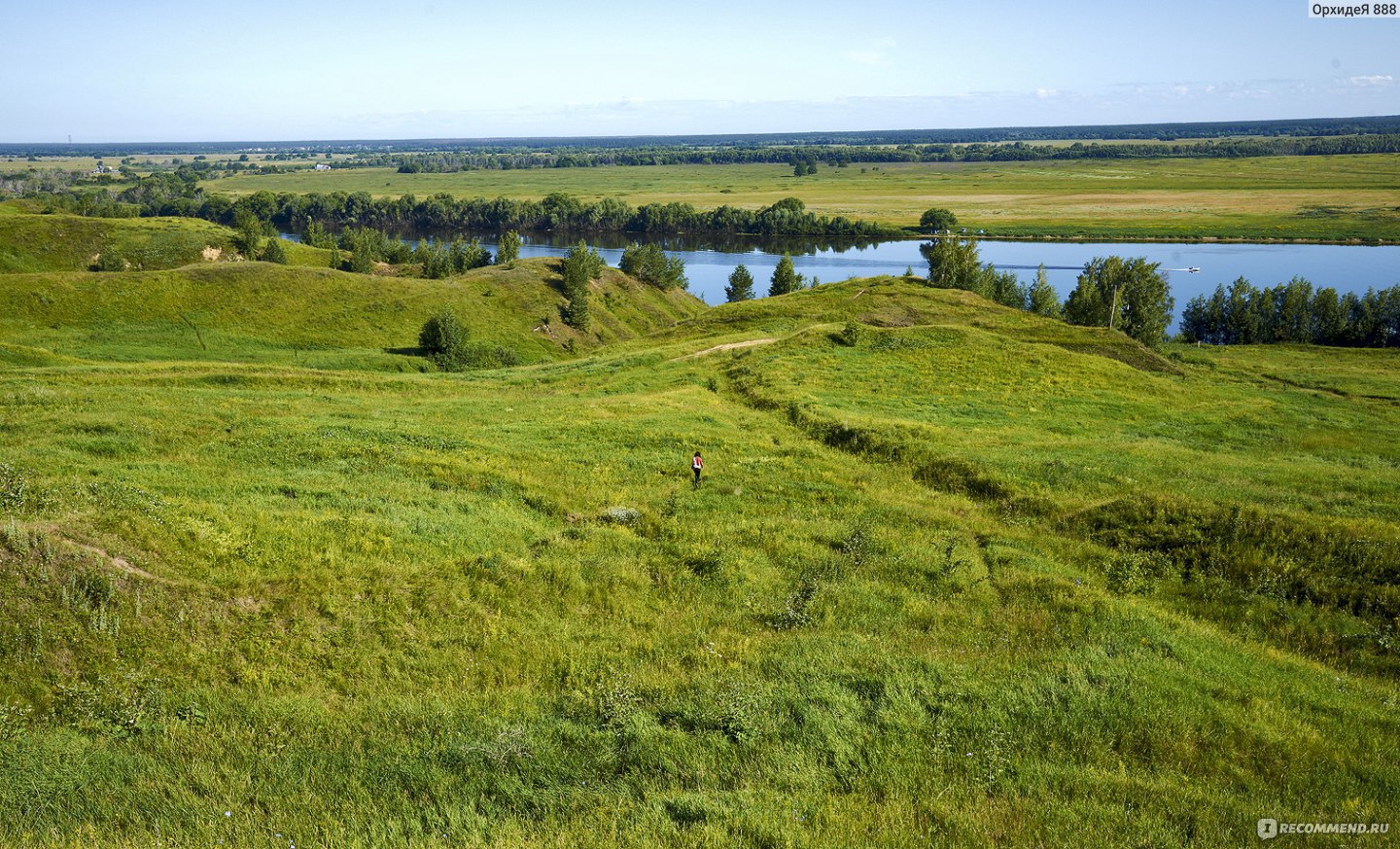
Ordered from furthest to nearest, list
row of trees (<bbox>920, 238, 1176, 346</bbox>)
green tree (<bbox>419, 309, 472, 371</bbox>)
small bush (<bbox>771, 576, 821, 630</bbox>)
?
row of trees (<bbox>920, 238, 1176, 346</bbox>) < green tree (<bbox>419, 309, 472, 371</bbox>) < small bush (<bbox>771, 576, 821, 630</bbox>)

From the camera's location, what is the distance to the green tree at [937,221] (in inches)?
7249

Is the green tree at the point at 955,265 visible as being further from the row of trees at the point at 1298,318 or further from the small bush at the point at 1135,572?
the small bush at the point at 1135,572

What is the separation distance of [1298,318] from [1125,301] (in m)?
31.3

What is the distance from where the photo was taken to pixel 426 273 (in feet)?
379

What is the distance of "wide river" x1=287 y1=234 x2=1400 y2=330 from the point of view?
129375mm

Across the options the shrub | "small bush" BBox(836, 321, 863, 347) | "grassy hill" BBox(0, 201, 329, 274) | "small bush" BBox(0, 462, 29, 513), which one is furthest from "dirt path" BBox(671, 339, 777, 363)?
"grassy hill" BBox(0, 201, 329, 274)

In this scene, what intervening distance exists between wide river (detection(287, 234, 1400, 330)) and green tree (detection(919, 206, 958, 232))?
8.57 meters

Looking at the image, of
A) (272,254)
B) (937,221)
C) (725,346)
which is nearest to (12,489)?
(725,346)

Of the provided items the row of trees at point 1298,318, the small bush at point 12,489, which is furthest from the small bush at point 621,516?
the row of trees at point 1298,318

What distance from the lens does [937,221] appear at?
186375 millimetres

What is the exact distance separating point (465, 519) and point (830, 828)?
12496mm

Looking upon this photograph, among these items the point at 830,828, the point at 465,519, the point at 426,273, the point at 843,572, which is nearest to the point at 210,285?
the point at 426,273

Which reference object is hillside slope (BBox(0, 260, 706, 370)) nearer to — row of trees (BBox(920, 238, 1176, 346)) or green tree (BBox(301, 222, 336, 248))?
row of trees (BBox(920, 238, 1176, 346))

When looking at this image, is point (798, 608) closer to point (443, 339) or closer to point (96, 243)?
point (443, 339)
